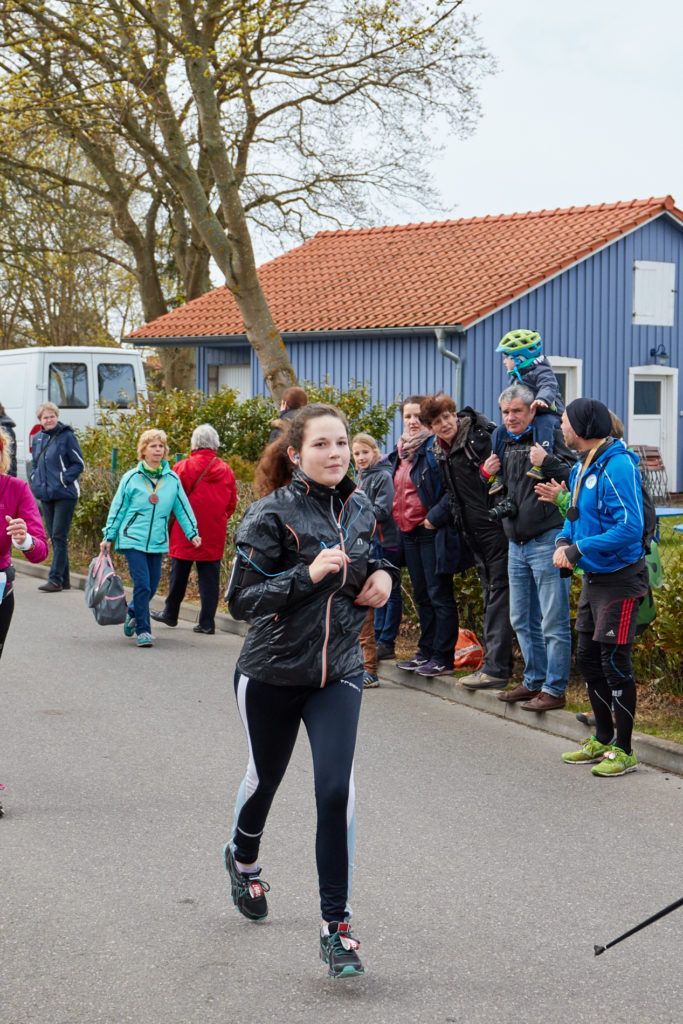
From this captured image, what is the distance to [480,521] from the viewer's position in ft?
29.9

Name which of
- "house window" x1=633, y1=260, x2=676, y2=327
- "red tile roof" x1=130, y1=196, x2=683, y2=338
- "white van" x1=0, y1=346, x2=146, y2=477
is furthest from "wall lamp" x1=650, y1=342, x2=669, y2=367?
"white van" x1=0, y1=346, x2=146, y2=477

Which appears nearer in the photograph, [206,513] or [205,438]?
[205,438]

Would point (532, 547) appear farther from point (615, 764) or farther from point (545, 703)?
point (615, 764)

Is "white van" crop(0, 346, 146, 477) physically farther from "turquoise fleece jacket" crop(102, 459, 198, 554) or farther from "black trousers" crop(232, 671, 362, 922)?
"black trousers" crop(232, 671, 362, 922)

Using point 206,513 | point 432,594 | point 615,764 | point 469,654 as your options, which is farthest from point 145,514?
point 615,764

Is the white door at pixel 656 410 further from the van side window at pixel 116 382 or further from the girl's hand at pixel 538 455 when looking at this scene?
the girl's hand at pixel 538 455

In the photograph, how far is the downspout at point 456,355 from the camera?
912 inches

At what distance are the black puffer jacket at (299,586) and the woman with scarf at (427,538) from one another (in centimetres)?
466

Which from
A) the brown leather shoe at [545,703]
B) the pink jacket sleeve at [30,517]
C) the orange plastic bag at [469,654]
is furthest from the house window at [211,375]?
the pink jacket sleeve at [30,517]

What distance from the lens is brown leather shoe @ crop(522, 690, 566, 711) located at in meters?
8.41

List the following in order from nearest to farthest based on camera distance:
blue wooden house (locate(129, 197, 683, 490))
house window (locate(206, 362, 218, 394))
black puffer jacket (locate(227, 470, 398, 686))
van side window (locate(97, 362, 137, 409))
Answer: black puffer jacket (locate(227, 470, 398, 686)) → van side window (locate(97, 362, 137, 409)) → blue wooden house (locate(129, 197, 683, 490)) → house window (locate(206, 362, 218, 394))

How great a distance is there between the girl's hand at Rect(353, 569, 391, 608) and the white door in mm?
22188

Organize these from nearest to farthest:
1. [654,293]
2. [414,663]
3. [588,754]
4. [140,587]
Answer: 1. [588,754]
2. [414,663]
3. [140,587]
4. [654,293]

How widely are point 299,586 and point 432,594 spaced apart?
5.16 metres
